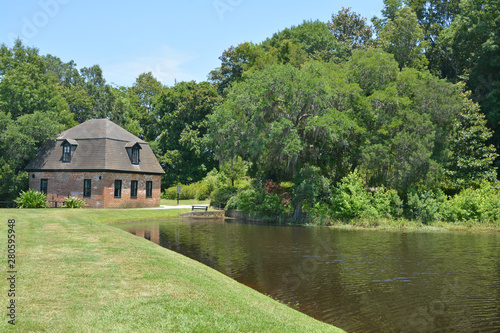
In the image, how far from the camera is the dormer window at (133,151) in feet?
133

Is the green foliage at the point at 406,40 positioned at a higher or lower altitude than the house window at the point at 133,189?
higher

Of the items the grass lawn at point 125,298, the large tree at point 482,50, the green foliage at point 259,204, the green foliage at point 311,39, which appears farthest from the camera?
the green foliage at point 311,39

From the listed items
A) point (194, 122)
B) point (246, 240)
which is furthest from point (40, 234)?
point (194, 122)

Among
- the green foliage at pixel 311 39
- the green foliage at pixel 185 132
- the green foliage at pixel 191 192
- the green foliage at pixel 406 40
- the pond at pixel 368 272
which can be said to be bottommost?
the pond at pixel 368 272

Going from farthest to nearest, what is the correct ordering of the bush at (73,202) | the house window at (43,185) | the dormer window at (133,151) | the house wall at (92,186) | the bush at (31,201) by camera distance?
1. the dormer window at (133,151)
2. the house window at (43,185)
3. the house wall at (92,186)
4. the bush at (73,202)
5. the bush at (31,201)

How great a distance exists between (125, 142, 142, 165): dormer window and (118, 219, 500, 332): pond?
50.3 feet

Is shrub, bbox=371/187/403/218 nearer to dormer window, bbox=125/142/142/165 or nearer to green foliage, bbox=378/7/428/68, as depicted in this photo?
green foliage, bbox=378/7/428/68

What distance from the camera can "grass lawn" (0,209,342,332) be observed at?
6996 mm

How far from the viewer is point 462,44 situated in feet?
145

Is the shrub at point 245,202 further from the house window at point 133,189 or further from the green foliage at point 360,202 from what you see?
the house window at point 133,189

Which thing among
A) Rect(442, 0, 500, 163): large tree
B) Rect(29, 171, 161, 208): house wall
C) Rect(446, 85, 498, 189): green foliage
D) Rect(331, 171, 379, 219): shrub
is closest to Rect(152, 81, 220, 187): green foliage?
Rect(29, 171, 161, 208): house wall

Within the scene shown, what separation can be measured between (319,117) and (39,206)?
963 inches

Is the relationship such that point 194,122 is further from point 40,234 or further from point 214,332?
point 214,332

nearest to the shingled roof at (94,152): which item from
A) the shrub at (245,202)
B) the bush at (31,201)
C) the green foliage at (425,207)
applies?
the bush at (31,201)
